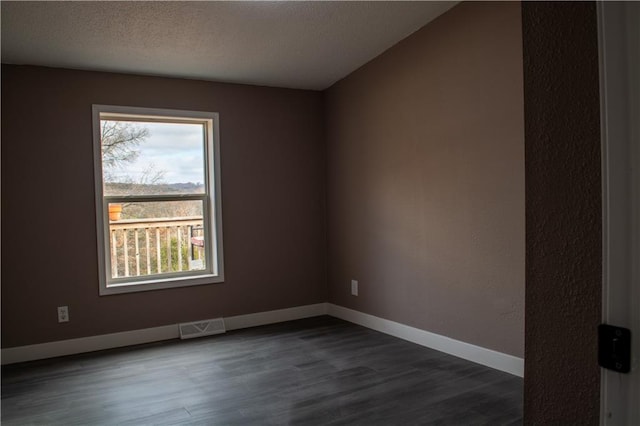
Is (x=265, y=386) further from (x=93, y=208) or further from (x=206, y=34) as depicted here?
(x=206, y=34)

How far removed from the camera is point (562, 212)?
820mm

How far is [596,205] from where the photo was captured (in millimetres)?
758

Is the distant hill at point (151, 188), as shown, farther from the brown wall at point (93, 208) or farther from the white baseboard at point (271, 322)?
the white baseboard at point (271, 322)

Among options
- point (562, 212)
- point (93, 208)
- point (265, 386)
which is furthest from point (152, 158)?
point (562, 212)

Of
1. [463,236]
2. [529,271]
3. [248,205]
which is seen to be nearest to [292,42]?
[248,205]

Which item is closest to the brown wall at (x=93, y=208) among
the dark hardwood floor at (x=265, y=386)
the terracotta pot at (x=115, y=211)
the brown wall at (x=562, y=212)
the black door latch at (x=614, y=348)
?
the terracotta pot at (x=115, y=211)

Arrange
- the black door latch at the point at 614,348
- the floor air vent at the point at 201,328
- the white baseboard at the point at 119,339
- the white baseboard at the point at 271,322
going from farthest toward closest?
the floor air vent at the point at 201,328, the white baseboard at the point at 119,339, the white baseboard at the point at 271,322, the black door latch at the point at 614,348

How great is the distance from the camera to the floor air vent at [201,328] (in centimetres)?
407

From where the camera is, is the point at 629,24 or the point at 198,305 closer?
the point at 629,24

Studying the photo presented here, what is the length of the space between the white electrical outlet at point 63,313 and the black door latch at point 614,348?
390 centimetres

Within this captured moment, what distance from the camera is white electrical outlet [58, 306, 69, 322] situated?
12.1ft

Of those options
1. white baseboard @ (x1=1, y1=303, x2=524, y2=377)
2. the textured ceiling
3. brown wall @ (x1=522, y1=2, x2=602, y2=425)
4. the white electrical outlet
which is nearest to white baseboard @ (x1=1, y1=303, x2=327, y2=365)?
white baseboard @ (x1=1, y1=303, x2=524, y2=377)

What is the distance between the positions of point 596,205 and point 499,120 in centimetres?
241

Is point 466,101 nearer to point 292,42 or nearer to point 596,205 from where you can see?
point 292,42
